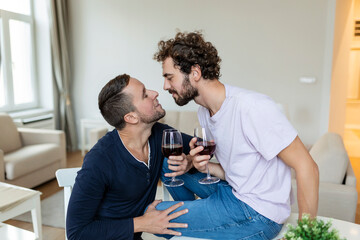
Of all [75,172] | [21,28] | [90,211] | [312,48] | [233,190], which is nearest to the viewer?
[90,211]

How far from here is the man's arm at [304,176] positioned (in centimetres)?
123

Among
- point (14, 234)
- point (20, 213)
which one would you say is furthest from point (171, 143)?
point (20, 213)

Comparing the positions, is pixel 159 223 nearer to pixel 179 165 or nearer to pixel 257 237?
pixel 179 165

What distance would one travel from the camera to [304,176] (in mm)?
1229

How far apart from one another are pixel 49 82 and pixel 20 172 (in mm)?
2075

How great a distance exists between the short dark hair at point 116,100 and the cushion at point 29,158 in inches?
90.8

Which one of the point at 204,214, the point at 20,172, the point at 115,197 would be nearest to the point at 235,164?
the point at 204,214

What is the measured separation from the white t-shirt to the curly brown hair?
17 centimetres

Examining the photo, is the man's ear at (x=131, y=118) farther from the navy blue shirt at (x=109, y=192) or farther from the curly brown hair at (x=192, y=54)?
the curly brown hair at (x=192, y=54)

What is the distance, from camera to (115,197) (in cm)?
143

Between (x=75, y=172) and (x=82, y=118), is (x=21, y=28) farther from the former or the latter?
(x=75, y=172)

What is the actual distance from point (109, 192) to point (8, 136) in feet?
9.69

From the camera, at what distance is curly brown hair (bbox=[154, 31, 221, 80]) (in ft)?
4.92

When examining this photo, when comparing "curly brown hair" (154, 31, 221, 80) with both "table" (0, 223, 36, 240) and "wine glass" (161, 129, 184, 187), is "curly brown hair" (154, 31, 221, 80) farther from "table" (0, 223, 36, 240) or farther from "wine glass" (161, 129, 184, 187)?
"table" (0, 223, 36, 240)
